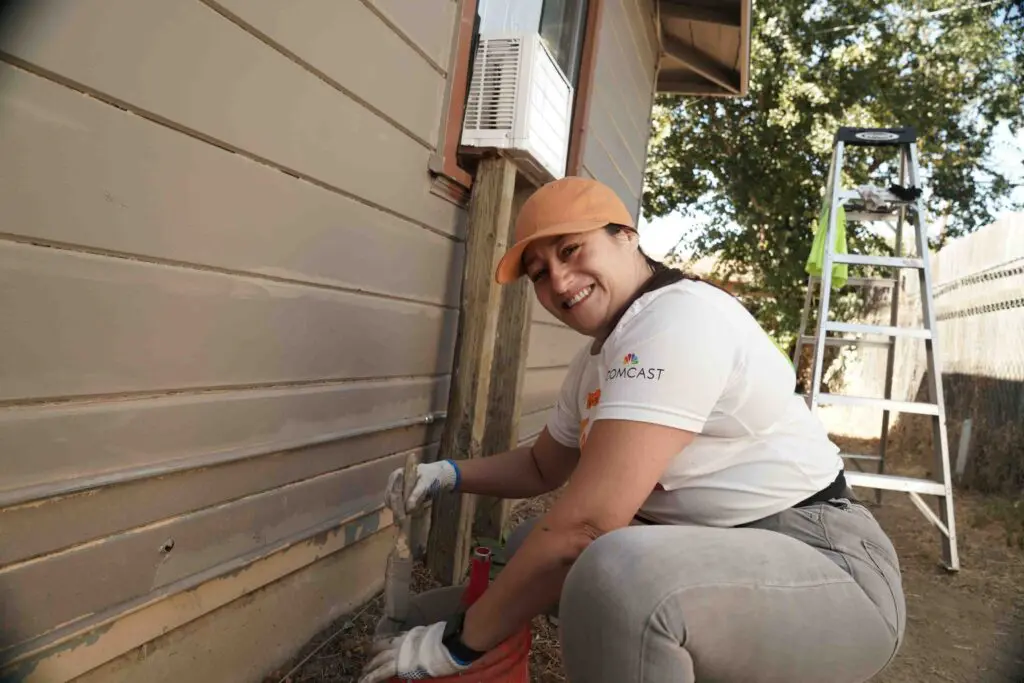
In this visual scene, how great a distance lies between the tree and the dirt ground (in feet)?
25.7

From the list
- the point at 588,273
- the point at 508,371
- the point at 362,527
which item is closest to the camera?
the point at 588,273

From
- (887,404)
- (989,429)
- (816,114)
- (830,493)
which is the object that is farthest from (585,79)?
(816,114)

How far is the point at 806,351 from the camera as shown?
44.8ft

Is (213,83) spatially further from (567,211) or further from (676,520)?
(676,520)

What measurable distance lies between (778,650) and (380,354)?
4.81 ft

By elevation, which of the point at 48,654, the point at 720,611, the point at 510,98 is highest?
the point at 510,98

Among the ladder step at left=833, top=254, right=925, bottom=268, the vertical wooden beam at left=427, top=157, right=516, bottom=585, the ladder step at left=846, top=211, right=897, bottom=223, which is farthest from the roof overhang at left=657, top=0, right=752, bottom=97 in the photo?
the vertical wooden beam at left=427, top=157, right=516, bottom=585

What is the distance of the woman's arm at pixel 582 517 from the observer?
1371 mm

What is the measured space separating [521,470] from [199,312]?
912 mm

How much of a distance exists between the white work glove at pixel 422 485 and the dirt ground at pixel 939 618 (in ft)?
2.00

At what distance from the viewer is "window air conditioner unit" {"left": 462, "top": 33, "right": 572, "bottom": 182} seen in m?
2.61

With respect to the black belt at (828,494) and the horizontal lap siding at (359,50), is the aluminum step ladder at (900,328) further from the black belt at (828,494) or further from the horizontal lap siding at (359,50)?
the horizontal lap siding at (359,50)

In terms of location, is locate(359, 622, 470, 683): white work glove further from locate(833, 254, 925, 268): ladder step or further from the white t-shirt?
locate(833, 254, 925, 268): ladder step

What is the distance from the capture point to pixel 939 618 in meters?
3.33
